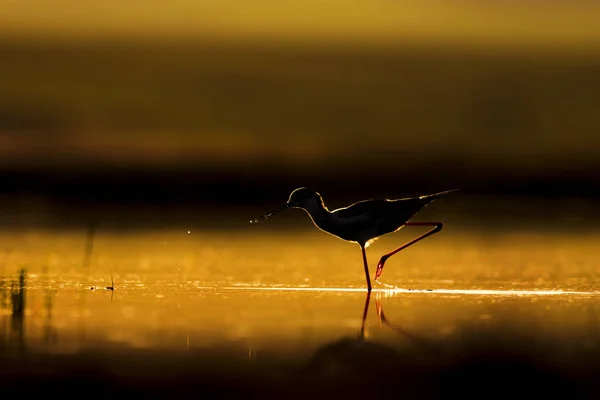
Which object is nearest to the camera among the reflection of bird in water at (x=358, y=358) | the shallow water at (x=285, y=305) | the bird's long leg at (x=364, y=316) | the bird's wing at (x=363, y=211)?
the reflection of bird in water at (x=358, y=358)

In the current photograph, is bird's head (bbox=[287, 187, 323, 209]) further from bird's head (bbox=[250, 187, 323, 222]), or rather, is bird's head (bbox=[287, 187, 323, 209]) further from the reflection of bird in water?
the reflection of bird in water

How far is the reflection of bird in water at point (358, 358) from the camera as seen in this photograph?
8094 mm

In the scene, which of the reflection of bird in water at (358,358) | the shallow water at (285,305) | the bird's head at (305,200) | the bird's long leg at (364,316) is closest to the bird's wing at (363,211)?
the bird's head at (305,200)

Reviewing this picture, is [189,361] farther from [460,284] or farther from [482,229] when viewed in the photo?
[482,229]

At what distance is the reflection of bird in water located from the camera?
809cm

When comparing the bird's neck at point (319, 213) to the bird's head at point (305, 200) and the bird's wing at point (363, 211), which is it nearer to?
the bird's head at point (305, 200)

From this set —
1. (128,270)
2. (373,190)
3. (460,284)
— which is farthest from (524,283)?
(373,190)

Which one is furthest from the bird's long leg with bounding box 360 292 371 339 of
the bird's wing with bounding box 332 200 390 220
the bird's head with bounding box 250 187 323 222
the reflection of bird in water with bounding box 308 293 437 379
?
the bird's head with bounding box 250 187 323 222

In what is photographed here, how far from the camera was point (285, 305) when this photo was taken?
438 inches

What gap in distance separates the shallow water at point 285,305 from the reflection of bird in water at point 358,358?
0.06 ft

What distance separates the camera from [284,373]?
316 inches

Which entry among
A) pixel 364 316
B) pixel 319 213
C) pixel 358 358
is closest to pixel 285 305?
pixel 364 316

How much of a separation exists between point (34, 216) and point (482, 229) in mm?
6334

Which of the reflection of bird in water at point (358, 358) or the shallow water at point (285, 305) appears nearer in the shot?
the reflection of bird in water at point (358, 358)
